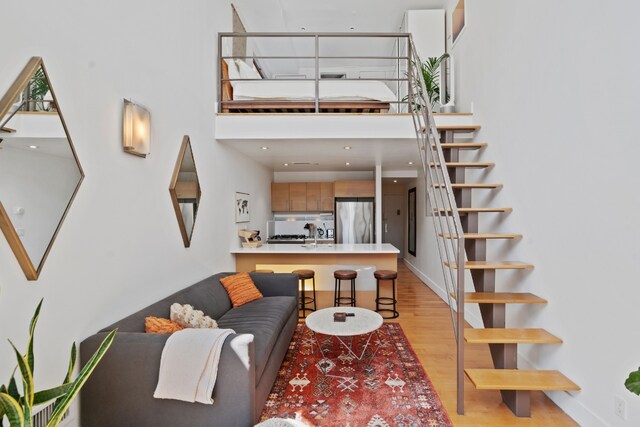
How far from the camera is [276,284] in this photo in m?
4.09

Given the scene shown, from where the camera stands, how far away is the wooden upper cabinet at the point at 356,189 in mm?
7219

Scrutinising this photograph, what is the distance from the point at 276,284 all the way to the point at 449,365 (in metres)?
1.99

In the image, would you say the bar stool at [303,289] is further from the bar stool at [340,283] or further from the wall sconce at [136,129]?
the wall sconce at [136,129]

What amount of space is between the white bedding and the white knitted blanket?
330 cm

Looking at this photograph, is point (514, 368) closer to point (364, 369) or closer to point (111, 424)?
point (364, 369)

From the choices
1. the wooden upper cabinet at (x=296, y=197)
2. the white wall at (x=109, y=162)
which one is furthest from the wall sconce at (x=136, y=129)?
the wooden upper cabinet at (x=296, y=197)

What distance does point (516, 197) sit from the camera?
10.6 ft

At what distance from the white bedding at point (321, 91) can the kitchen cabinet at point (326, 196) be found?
3.15 metres

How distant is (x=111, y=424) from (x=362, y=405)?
1615 mm

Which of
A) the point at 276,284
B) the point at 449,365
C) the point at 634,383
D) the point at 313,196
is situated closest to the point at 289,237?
the point at 313,196

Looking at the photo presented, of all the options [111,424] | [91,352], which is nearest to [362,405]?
[111,424]

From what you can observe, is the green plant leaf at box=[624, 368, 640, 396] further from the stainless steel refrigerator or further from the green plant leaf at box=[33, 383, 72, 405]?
the stainless steel refrigerator

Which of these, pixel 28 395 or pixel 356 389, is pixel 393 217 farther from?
pixel 28 395

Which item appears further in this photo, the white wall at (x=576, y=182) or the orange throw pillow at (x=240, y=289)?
the orange throw pillow at (x=240, y=289)
